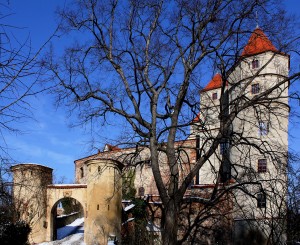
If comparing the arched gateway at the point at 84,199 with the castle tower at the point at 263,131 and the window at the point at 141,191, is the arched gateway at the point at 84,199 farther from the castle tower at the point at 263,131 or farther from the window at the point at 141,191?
the window at the point at 141,191

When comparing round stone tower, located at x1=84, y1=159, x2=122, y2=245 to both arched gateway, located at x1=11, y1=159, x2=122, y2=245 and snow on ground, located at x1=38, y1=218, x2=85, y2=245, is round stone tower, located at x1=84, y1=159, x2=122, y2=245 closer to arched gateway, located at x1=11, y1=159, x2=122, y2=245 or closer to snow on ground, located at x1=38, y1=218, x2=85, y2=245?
arched gateway, located at x1=11, y1=159, x2=122, y2=245

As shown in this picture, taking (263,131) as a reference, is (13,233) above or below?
below

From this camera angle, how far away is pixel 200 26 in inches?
495

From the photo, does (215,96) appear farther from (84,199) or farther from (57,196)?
(57,196)

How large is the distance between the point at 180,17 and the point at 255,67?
2323 centimetres

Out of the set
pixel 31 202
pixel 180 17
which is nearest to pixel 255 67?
pixel 31 202

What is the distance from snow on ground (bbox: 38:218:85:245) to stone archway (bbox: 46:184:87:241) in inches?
44.3

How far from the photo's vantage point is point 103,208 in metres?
28.2

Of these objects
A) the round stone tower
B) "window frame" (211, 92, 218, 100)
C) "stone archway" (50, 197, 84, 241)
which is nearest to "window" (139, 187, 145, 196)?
"stone archway" (50, 197, 84, 241)

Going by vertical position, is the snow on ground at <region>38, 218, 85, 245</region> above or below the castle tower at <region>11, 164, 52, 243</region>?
below

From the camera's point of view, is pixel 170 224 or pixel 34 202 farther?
pixel 34 202

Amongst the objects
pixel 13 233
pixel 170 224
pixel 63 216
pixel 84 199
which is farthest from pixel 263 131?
pixel 63 216

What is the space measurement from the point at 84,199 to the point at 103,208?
3521 millimetres

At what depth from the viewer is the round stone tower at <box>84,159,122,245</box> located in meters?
27.7
